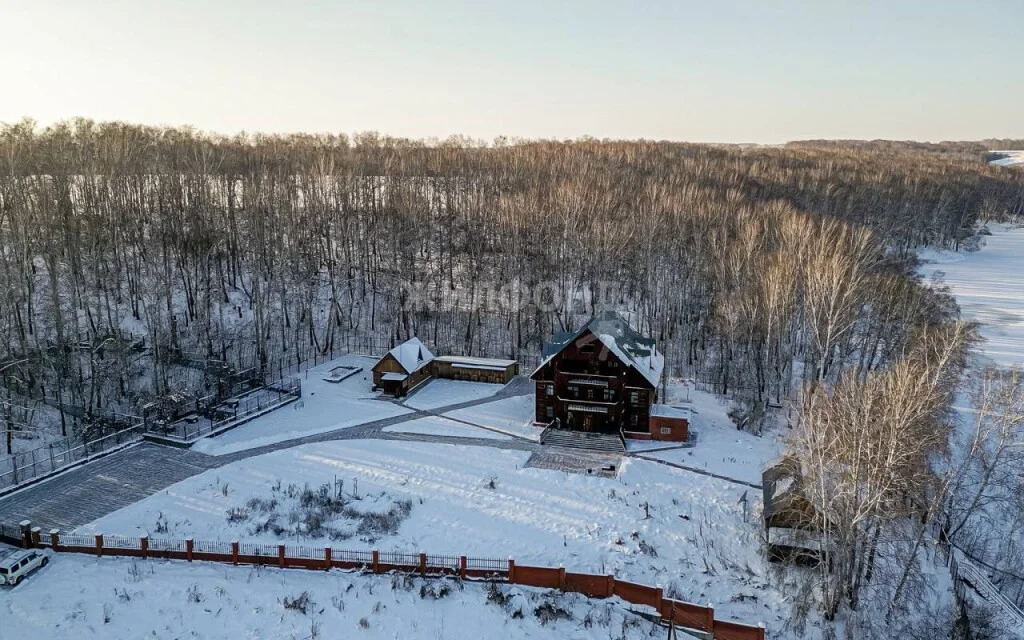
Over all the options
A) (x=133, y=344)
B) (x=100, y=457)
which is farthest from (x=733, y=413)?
(x=133, y=344)

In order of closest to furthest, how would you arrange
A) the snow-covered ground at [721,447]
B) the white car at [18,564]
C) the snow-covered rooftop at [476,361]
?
the white car at [18,564]
the snow-covered ground at [721,447]
the snow-covered rooftop at [476,361]

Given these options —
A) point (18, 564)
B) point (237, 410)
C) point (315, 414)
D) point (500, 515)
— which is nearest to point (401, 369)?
point (315, 414)

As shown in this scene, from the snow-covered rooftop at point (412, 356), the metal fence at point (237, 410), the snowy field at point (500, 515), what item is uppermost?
the snow-covered rooftop at point (412, 356)

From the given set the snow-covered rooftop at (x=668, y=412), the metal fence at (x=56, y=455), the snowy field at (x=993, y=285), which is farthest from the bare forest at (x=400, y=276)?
the snowy field at (x=993, y=285)

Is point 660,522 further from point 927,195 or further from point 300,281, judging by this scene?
point 927,195

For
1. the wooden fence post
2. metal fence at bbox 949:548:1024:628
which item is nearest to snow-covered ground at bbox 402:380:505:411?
the wooden fence post

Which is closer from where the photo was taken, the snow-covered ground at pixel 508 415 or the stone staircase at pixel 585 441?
the stone staircase at pixel 585 441

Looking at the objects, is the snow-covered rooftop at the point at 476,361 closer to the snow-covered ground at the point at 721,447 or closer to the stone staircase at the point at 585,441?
the stone staircase at the point at 585,441
